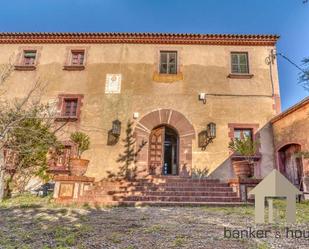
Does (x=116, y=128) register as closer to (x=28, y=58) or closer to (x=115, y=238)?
(x=28, y=58)

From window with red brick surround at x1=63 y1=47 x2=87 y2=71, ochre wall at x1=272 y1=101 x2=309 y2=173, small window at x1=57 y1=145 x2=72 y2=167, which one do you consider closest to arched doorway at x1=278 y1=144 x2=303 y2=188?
ochre wall at x1=272 y1=101 x2=309 y2=173

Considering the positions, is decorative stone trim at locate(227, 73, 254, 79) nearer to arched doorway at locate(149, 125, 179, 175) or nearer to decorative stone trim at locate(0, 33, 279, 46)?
decorative stone trim at locate(0, 33, 279, 46)

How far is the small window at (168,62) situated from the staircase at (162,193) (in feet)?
17.5

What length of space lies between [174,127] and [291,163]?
5.02 metres

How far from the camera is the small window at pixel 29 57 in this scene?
1330cm

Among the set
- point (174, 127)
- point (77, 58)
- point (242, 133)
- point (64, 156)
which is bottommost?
point (64, 156)

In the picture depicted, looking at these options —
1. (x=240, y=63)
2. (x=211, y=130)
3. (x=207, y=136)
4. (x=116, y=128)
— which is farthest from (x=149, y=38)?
Result: (x=207, y=136)

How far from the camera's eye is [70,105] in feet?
40.8

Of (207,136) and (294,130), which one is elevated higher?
(294,130)

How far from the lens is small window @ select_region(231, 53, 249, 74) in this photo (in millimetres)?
12727

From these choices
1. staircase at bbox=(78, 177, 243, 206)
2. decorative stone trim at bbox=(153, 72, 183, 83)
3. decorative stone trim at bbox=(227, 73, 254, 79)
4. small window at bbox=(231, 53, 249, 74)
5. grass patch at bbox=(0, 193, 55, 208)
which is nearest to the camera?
grass patch at bbox=(0, 193, 55, 208)

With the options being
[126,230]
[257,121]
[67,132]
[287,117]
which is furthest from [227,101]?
[126,230]

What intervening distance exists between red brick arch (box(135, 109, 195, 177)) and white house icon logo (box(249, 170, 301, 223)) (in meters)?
6.38

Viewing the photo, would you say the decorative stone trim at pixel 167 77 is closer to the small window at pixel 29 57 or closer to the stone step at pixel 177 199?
the stone step at pixel 177 199
